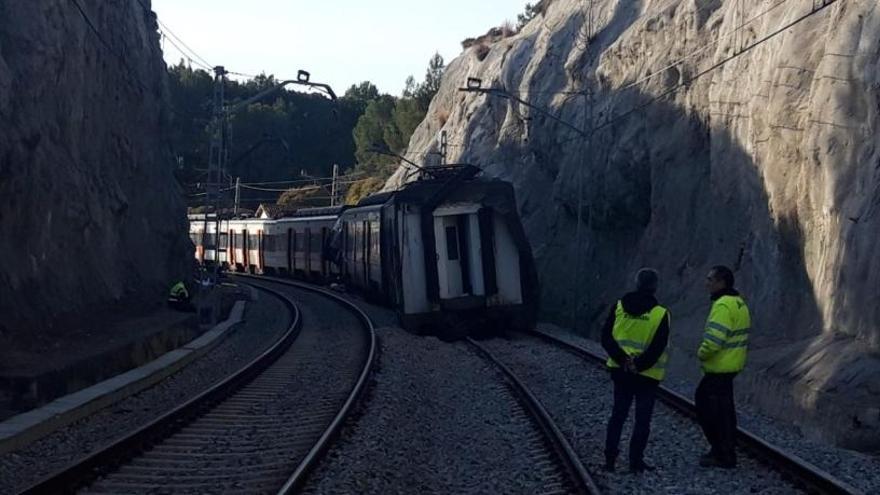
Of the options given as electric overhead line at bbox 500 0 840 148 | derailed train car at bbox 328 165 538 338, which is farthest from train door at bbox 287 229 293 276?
derailed train car at bbox 328 165 538 338

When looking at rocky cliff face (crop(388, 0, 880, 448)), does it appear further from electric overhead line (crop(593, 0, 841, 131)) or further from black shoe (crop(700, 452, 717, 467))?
black shoe (crop(700, 452, 717, 467))

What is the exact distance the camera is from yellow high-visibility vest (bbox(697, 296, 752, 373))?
33.9ft

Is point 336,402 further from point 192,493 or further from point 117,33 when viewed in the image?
point 117,33

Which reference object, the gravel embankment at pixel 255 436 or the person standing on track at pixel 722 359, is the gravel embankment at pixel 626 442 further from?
the gravel embankment at pixel 255 436

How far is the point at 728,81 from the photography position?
81.5 ft

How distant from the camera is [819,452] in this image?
38.9ft

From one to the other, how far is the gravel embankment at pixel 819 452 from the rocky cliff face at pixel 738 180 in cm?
30

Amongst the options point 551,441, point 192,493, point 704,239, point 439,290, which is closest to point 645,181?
point 704,239

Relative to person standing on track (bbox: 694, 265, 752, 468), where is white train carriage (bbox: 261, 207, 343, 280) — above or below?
above

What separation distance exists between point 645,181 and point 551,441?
19356mm

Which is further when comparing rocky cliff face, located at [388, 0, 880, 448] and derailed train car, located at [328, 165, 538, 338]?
derailed train car, located at [328, 165, 538, 338]

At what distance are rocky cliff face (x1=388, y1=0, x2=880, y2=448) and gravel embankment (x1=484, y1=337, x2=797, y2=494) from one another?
184cm

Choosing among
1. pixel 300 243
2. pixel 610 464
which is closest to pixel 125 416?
pixel 610 464

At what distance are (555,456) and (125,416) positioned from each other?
6151 mm
